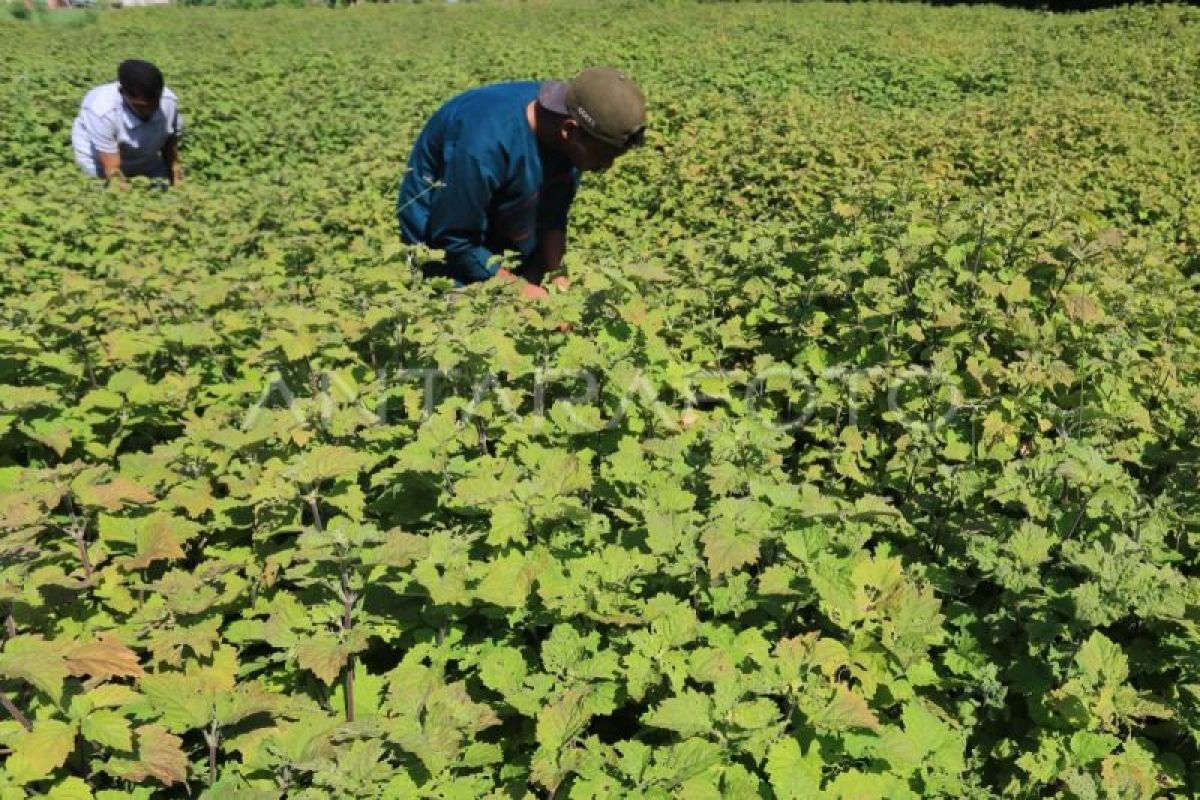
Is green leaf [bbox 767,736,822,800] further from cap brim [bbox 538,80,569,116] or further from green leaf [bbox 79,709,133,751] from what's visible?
cap brim [bbox 538,80,569,116]

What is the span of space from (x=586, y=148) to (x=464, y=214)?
0.71m

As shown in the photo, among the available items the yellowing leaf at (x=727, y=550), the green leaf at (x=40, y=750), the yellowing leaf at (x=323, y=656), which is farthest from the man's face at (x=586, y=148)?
the green leaf at (x=40, y=750)

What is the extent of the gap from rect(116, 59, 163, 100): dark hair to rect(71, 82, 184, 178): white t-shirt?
350 mm

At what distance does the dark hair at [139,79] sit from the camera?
7098 millimetres

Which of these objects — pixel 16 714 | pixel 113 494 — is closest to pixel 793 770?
pixel 16 714

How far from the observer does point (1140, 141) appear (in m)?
8.41

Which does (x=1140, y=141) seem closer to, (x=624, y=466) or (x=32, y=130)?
(x=624, y=466)

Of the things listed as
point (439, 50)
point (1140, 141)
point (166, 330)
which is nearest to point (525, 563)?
point (166, 330)

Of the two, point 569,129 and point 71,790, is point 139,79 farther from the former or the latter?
point 71,790

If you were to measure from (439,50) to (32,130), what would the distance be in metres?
11.1

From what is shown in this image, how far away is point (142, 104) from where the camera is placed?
7336mm

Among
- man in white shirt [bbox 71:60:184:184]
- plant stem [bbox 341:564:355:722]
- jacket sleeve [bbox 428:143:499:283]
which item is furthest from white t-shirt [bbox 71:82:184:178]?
plant stem [bbox 341:564:355:722]

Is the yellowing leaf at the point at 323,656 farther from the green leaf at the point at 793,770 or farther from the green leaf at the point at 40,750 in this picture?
the green leaf at the point at 793,770

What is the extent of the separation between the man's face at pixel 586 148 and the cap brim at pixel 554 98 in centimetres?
9
